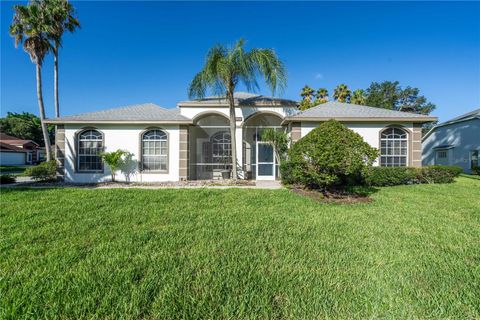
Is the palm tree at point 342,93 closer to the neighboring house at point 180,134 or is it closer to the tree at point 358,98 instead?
the tree at point 358,98

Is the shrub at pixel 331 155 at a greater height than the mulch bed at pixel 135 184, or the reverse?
the shrub at pixel 331 155

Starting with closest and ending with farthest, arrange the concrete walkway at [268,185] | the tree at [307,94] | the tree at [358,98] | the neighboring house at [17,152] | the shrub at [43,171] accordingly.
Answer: the concrete walkway at [268,185]
the shrub at [43,171]
the tree at [358,98]
the tree at [307,94]
the neighboring house at [17,152]

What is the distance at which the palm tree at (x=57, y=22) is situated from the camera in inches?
592

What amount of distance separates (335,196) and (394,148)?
21.7 feet

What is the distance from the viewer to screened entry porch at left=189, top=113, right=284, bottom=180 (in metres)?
12.8

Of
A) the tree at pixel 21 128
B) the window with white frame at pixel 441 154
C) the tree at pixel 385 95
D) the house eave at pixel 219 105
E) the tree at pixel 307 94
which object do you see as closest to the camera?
the house eave at pixel 219 105

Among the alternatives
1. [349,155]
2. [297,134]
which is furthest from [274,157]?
[349,155]

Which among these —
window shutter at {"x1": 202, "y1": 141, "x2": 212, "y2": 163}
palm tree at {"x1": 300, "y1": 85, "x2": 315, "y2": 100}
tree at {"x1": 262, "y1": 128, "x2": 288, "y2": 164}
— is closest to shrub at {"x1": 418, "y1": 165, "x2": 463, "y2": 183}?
tree at {"x1": 262, "y1": 128, "x2": 288, "y2": 164}

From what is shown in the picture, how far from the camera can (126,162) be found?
11.9 m

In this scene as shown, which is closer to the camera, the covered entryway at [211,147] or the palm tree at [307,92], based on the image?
the covered entryway at [211,147]

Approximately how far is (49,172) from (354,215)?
14.9 meters

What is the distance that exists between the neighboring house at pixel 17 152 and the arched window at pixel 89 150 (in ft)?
104

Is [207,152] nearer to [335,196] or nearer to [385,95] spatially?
[335,196]

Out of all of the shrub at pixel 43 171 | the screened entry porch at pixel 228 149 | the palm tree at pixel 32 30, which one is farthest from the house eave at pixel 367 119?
the palm tree at pixel 32 30
